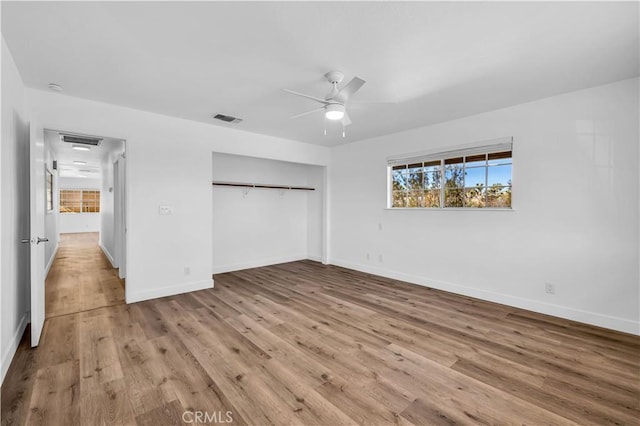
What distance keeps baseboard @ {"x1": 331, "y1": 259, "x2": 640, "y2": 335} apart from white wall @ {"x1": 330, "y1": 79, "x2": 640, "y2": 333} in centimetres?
1

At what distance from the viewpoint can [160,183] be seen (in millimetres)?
4062

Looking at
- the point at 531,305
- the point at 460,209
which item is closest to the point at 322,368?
the point at 531,305

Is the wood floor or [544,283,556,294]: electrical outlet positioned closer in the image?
the wood floor

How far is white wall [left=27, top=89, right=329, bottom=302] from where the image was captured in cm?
352

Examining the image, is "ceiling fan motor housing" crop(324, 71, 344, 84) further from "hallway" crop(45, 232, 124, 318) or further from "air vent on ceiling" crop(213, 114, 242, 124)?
"hallway" crop(45, 232, 124, 318)

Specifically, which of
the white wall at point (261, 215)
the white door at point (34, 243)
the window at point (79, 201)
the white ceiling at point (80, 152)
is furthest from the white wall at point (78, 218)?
the white door at point (34, 243)

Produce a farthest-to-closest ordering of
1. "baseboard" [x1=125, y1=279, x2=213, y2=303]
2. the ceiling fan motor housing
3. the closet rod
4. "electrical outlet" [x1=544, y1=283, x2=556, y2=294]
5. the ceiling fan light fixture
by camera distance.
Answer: the closet rod
"baseboard" [x1=125, y1=279, x2=213, y2=303]
"electrical outlet" [x1=544, y1=283, x2=556, y2=294]
the ceiling fan light fixture
the ceiling fan motor housing

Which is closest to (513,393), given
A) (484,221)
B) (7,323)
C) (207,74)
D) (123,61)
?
(484,221)

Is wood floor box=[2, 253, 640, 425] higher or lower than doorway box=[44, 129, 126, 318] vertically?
lower

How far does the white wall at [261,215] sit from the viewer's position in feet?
18.4

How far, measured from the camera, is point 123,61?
2.56 meters

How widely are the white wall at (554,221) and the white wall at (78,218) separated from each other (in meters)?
13.8

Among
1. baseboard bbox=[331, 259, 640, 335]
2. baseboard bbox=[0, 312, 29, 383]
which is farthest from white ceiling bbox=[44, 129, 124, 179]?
baseboard bbox=[331, 259, 640, 335]

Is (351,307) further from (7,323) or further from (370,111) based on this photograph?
(7,323)
